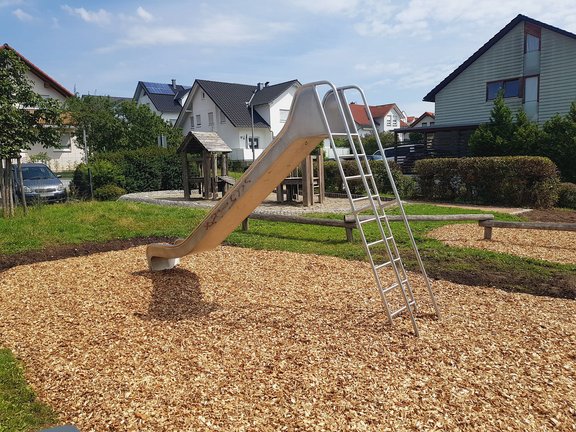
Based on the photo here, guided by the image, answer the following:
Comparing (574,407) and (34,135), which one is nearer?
(574,407)

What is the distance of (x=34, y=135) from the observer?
436 inches

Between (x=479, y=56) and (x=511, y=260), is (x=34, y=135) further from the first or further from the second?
(x=479, y=56)

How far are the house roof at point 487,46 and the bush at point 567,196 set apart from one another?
36.4 ft

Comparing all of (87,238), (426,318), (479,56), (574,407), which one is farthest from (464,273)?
(479,56)

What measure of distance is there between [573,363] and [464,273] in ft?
9.06

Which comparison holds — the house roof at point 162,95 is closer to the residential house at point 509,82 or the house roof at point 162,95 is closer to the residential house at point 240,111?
the residential house at point 240,111

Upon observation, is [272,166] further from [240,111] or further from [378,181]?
[240,111]

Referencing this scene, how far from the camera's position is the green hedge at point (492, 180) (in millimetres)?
13492

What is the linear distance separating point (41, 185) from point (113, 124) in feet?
40.2

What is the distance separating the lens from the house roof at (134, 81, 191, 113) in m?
49.1

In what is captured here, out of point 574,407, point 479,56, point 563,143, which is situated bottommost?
point 574,407

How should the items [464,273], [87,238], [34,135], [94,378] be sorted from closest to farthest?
[94,378], [464,273], [87,238], [34,135]

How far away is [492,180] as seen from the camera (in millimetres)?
14547

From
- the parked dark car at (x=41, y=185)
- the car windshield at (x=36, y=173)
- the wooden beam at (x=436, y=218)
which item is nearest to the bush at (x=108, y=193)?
the parked dark car at (x=41, y=185)
